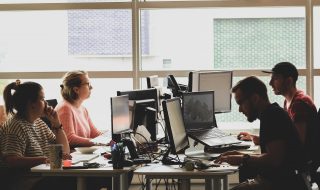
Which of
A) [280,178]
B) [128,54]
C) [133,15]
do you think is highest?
[133,15]

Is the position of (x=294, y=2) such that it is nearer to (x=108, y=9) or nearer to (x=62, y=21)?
(x=108, y=9)

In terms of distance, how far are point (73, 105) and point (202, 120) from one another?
120 cm

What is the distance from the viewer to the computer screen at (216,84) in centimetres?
515

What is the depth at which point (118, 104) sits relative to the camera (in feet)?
13.5

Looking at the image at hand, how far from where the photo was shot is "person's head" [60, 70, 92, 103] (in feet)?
16.5

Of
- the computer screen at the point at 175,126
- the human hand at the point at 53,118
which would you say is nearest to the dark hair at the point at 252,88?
the computer screen at the point at 175,126

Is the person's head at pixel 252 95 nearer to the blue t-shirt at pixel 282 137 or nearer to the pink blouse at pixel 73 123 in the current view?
the blue t-shirt at pixel 282 137

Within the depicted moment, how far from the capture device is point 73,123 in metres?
4.96

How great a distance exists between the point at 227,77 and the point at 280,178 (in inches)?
86.1

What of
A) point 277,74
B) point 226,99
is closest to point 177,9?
point 226,99

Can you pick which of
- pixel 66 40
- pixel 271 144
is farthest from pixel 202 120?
pixel 66 40

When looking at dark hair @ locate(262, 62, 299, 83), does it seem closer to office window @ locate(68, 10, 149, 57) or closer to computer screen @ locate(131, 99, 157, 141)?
computer screen @ locate(131, 99, 157, 141)

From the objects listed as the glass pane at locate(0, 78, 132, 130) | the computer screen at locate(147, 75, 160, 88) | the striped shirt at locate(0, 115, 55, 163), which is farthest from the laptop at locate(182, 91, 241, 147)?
the glass pane at locate(0, 78, 132, 130)

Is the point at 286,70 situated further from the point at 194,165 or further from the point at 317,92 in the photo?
the point at 317,92
